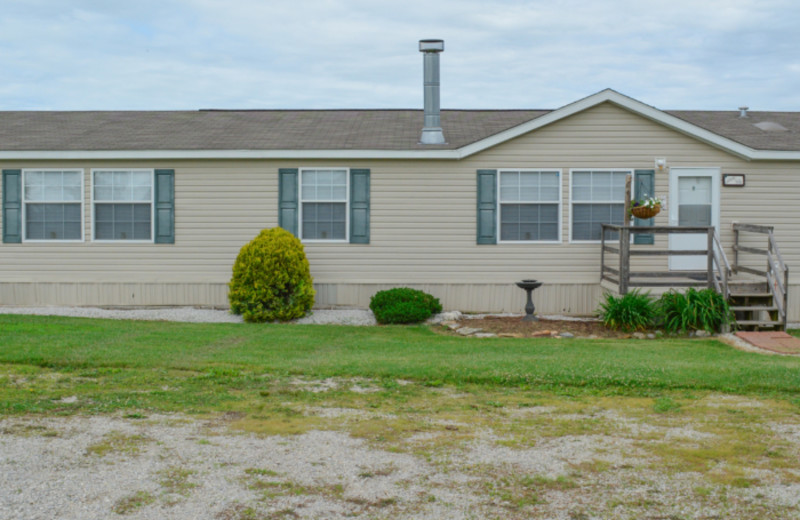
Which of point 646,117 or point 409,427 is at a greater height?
point 646,117

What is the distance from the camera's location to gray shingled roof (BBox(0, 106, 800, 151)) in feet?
47.9

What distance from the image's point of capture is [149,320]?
13.5m

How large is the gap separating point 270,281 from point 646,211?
5.95m

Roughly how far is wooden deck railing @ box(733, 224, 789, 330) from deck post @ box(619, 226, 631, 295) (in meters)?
2.06

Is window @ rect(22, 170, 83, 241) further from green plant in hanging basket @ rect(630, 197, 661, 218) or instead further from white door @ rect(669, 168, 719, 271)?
white door @ rect(669, 168, 719, 271)

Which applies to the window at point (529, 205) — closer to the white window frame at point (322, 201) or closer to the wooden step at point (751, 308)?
the white window frame at point (322, 201)

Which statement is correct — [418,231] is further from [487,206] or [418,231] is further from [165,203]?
[165,203]

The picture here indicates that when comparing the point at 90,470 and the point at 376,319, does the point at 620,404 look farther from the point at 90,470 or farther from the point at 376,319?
the point at 376,319

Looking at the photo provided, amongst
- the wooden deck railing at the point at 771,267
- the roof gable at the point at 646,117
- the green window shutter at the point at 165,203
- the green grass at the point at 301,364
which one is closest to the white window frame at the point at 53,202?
the green window shutter at the point at 165,203

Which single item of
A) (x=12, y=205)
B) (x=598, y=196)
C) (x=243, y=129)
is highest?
(x=243, y=129)

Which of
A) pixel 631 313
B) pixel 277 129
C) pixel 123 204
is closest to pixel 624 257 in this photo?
pixel 631 313

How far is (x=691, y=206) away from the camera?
14.4 metres

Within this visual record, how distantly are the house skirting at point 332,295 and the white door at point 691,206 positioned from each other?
1495 millimetres

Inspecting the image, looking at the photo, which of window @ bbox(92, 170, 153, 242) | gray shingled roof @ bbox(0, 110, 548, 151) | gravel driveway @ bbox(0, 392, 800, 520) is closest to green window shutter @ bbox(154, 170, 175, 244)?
window @ bbox(92, 170, 153, 242)
